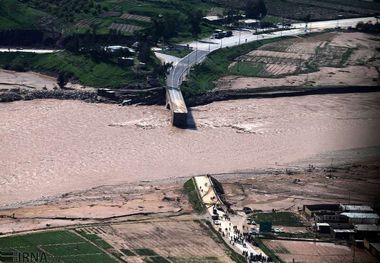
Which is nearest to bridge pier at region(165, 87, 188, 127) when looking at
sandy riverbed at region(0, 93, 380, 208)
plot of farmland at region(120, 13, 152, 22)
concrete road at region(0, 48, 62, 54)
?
sandy riverbed at region(0, 93, 380, 208)

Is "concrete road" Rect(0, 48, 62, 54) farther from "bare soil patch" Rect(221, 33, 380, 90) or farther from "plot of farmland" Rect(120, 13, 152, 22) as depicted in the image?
"bare soil patch" Rect(221, 33, 380, 90)

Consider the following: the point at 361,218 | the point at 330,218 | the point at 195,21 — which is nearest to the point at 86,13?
the point at 195,21

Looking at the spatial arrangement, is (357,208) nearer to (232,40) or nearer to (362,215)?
(362,215)

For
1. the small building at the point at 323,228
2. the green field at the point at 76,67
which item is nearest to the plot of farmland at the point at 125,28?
the green field at the point at 76,67

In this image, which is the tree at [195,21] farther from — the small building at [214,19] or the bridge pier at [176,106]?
the bridge pier at [176,106]

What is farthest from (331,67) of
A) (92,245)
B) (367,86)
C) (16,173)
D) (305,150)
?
(92,245)

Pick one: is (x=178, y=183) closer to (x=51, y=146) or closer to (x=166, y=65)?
(x=51, y=146)
